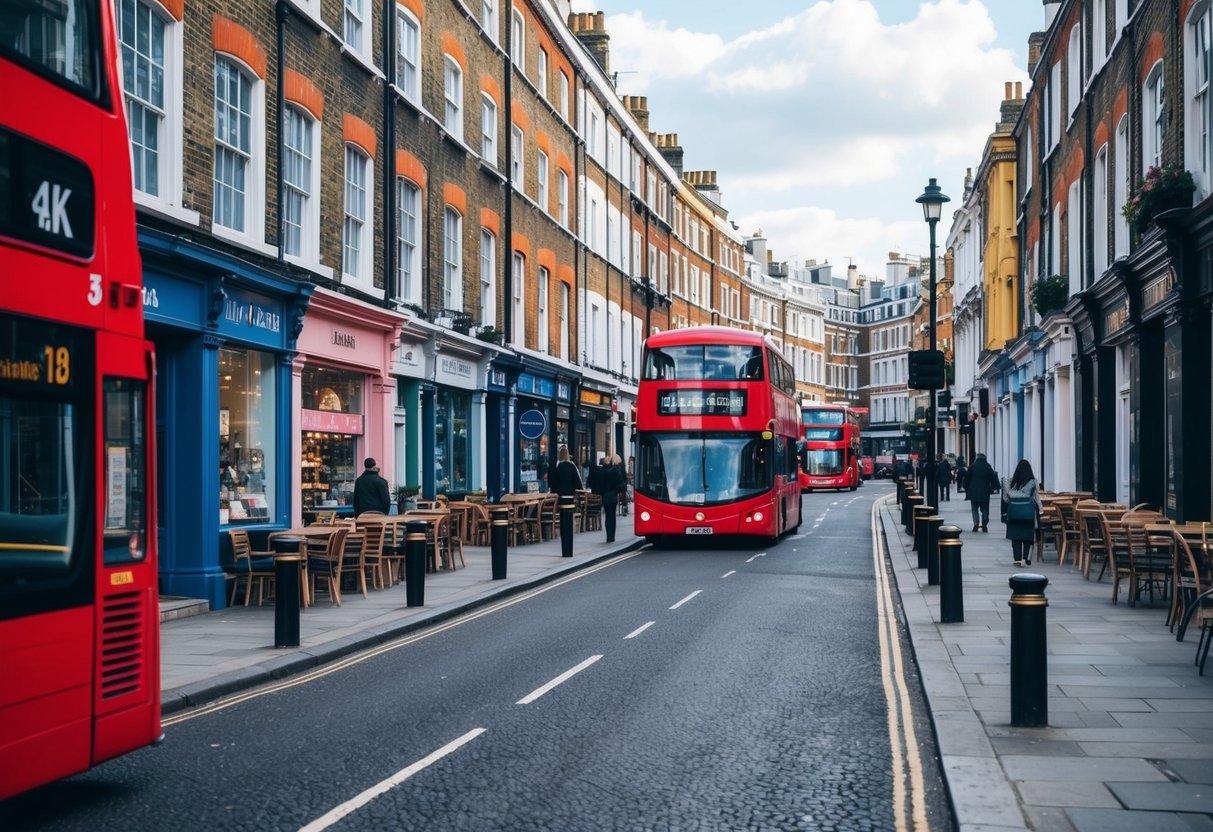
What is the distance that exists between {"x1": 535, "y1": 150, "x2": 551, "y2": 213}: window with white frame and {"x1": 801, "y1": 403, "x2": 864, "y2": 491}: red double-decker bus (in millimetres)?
25243

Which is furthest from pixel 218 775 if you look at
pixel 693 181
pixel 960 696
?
pixel 693 181

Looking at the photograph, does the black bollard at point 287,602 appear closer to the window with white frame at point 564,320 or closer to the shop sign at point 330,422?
the shop sign at point 330,422

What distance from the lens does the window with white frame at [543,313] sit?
32.0 meters

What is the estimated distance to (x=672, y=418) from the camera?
23.3 m

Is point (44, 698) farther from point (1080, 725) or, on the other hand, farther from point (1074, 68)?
point (1074, 68)

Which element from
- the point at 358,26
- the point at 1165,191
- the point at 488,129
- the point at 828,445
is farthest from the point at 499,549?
the point at 828,445

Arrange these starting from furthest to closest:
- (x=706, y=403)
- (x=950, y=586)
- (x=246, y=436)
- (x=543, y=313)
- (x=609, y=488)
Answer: (x=543, y=313)
(x=609, y=488)
(x=706, y=403)
(x=246, y=436)
(x=950, y=586)

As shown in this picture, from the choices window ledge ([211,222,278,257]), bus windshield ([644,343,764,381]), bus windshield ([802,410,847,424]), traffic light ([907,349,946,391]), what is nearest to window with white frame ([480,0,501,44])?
bus windshield ([644,343,764,381])

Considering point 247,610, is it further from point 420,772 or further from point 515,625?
point 420,772

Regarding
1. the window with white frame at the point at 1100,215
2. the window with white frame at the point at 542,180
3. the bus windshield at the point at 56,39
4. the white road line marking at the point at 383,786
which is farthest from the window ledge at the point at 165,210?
the window with white frame at the point at 542,180

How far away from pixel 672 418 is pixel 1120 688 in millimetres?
14830

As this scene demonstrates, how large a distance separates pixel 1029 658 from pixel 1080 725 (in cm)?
57

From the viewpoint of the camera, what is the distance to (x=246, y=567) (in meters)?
14.8

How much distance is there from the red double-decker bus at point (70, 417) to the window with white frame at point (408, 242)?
613 inches
